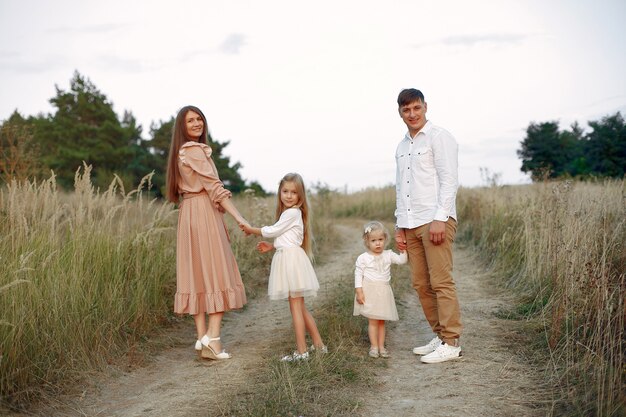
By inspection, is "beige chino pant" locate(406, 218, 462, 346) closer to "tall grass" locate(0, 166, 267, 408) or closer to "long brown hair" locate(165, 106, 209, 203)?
"long brown hair" locate(165, 106, 209, 203)

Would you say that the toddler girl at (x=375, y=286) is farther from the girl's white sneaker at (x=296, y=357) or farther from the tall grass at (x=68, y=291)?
the tall grass at (x=68, y=291)

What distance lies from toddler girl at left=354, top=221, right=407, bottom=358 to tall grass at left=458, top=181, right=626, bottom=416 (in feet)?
4.33

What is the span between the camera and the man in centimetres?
448

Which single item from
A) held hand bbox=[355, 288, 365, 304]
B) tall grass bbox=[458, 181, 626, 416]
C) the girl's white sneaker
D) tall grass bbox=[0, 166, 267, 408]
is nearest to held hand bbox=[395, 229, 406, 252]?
held hand bbox=[355, 288, 365, 304]

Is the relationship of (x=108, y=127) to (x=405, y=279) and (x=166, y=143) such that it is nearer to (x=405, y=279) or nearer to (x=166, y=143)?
(x=166, y=143)

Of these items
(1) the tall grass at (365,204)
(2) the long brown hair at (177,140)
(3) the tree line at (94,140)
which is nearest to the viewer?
(2) the long brown hair at (177,140)

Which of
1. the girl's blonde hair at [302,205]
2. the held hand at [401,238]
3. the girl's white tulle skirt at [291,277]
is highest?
the girl's blonde hair at [302,205]

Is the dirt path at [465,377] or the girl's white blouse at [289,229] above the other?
the girl's white blouse at [289,229]

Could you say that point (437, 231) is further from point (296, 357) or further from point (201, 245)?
point (201, 245)

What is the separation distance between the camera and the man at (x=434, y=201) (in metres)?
4.48

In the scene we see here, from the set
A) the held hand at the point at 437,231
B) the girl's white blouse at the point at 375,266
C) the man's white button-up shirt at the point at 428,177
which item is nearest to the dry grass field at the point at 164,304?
the girl's white blouse at the point at 375,266

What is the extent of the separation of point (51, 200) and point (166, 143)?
79.2 ft

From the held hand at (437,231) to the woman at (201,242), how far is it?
5.47 feet

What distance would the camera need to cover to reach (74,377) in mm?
4289
